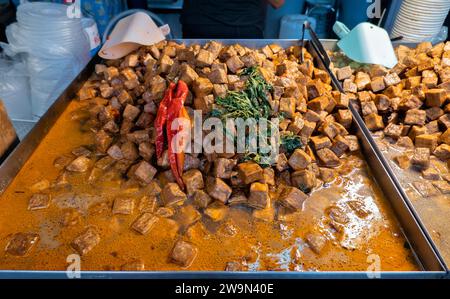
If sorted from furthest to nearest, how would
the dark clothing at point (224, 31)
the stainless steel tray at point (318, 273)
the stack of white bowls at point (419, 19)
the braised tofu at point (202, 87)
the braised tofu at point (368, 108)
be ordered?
the dark clothing at point (224, 31) < the stack of white bowls at point (419, 19) < the braised tofu at point (368, 108) < the braised tofu at point (202, 87) < the stainless steel tray at point (318, 273)

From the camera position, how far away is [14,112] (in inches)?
111

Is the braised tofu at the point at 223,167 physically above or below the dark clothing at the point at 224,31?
below

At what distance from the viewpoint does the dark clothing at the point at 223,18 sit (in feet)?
10.2

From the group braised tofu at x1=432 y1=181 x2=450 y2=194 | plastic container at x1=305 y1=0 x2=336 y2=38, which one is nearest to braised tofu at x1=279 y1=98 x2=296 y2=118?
braised tofu at x1=432 y1=181 x2=450 y2=194

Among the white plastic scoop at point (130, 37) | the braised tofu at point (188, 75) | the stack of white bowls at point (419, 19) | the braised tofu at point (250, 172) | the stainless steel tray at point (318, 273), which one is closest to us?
the stainless steel tray at point (318, 273)

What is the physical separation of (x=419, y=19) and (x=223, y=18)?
5.83ft

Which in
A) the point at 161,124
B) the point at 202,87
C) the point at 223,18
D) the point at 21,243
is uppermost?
the point at 223,18

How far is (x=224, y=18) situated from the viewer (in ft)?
10.4

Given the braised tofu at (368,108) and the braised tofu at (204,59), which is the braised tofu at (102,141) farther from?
the braised tofu at (368,108)

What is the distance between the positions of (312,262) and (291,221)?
9.9 inches

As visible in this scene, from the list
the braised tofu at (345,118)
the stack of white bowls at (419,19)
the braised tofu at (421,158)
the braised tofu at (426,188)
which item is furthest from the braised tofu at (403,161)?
the stack of white bowls at (419,19)

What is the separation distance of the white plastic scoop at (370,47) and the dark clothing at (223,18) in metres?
0.99

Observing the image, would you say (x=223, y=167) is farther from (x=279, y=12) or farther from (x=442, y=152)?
(x=279, y=12)

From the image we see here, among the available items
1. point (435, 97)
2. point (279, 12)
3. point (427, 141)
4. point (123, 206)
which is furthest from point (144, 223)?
point (279, 12)
